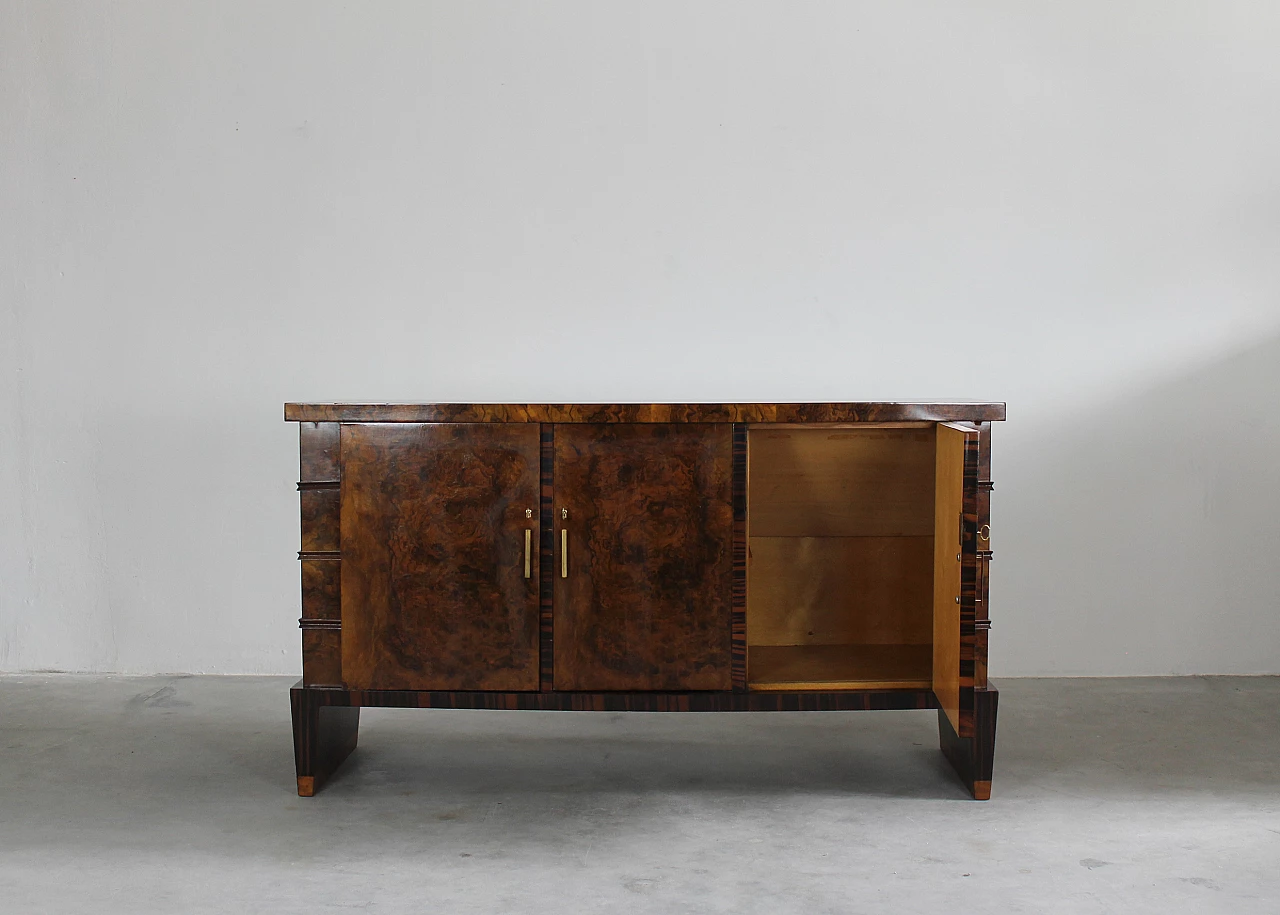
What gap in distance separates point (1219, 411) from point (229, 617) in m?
3.15

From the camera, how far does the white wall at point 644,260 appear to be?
3.25m

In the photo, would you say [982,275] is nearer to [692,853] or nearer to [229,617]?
[692,853]

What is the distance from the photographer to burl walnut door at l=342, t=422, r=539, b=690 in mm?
2307

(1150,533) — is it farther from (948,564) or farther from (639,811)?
(639,811)

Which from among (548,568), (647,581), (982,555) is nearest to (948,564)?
(982,555)

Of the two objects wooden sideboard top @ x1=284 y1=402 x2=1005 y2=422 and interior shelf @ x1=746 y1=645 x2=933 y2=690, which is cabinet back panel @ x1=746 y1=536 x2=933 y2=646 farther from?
wooden sideboard top @ x1=284 y1=402 x2=1005 y2=422

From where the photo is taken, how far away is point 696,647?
7.66 feet

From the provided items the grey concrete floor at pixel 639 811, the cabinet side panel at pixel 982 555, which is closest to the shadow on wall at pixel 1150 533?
the grey concrete floor at pixel 639 811

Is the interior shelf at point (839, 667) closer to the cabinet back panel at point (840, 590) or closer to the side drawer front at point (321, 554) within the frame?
the cabinet back panel at point (840, 590)

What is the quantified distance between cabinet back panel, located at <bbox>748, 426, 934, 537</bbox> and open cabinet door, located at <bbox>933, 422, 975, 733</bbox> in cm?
17

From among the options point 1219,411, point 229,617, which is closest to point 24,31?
point 229,617

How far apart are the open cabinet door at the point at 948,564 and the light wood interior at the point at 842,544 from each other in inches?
7.0

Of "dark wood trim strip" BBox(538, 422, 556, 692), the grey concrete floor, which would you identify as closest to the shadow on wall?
the grey concrete floor

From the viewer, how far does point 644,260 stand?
3287 mm
